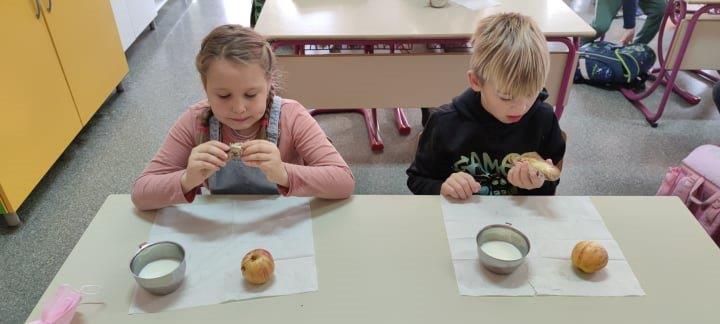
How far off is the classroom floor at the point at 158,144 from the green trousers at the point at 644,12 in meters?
0.40

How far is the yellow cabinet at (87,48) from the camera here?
2592 mm

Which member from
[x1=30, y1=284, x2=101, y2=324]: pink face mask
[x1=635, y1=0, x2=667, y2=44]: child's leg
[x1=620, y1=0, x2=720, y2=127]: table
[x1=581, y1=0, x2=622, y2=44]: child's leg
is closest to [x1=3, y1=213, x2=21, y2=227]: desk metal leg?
[x1=30, y1=284, x2=101, y2=324]: pink face mask

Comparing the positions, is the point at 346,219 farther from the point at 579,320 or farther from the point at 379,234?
the point at 579,320

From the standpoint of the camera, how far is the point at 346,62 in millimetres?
2238

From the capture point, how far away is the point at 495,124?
1.37 meters

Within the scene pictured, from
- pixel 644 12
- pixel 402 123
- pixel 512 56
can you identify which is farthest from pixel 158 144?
pixel 644 12

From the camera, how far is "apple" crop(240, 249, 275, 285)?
908 mm

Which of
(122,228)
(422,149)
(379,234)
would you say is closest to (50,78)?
(122,228)

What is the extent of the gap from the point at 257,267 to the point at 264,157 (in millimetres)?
262

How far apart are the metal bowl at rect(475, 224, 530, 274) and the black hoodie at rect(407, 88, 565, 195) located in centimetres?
37

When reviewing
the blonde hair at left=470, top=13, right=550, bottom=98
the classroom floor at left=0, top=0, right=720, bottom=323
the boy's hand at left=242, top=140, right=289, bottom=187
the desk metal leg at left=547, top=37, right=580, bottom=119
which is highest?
the blonde hair at left=470, top=13, right=550, bottom=98

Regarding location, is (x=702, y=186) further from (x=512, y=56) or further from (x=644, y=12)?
(x=644, y=12)

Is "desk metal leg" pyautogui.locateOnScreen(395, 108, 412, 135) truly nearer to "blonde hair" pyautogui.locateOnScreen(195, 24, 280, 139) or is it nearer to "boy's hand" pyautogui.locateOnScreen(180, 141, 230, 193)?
"blonde hair" pyautogui.locateOnScreen(195, 24, 280, 139)

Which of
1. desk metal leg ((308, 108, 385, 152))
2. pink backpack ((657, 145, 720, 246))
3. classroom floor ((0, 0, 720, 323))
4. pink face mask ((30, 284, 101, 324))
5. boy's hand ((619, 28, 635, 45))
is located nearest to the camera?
pink face mask ((30, 284, 101, 324))
